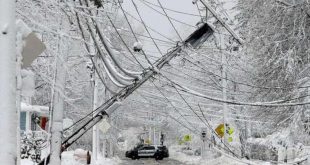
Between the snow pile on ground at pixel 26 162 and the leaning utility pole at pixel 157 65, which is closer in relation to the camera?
the leaning utility pole at pixel 157 65

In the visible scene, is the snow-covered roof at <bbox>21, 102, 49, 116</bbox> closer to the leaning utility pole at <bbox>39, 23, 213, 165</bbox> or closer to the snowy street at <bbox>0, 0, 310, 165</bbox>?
the snowy street at <bbox>0, 0, 310, 165</bbox>

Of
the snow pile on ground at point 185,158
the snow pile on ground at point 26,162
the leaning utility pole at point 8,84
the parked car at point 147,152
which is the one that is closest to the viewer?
the leaning utility pole at point 8,84

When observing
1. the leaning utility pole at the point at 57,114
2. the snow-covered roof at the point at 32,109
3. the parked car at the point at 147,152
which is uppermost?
the snow-covered roof at the point at 32,109

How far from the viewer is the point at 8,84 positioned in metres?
6.55

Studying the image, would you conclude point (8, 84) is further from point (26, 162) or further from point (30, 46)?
point (26, 162)

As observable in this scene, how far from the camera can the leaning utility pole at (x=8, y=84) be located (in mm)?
6422

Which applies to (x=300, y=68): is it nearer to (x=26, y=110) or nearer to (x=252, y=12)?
(x=252, y=12)

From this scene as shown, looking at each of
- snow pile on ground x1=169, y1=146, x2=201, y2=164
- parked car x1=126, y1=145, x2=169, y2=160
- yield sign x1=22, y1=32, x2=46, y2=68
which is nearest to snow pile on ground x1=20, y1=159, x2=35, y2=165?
snow pile on ground x1=169, y1=146, x2=201, y2=164

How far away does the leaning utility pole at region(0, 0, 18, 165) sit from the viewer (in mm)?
6422

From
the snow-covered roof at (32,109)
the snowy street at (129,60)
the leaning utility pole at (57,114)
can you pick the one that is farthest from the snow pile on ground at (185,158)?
the leaning utility pole at (57,114)

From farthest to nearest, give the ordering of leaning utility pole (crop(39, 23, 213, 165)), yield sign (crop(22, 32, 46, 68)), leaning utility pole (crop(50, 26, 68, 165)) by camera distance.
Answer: leaning utility pole (crop(50, 26, 68, 165)) → leaning utility pole (crop(39, 23, 213, 165)) → yield sign (crop(22, 32, 46, 68))

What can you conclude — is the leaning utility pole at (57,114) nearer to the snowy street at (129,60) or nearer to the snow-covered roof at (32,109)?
the snowy street at (129,60)

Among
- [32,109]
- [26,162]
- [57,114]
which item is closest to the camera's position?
[57,114]

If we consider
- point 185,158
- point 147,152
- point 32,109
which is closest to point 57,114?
point 32,109
